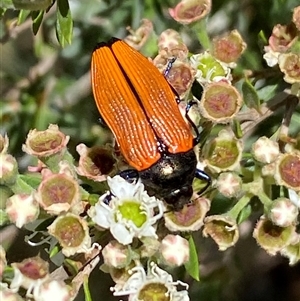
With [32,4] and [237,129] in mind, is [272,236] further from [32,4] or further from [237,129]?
[32,4]

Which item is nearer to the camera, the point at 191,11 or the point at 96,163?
the point at 96,163

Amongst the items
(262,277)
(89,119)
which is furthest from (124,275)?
(262,277)

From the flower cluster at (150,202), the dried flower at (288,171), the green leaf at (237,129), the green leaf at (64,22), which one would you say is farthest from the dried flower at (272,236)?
the green leaf at (64,22)

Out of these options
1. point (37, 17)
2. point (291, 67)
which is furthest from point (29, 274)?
point (291, 67)

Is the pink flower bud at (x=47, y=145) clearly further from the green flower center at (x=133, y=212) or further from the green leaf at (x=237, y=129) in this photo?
the green leaf at (x=237, y=129)

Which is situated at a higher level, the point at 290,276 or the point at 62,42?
the point at 62,42

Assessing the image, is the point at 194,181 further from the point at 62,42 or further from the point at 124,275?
the point at 62,42

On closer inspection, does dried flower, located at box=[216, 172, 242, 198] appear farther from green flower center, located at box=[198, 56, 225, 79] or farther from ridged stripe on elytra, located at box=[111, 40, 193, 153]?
green flower center, located at box=[198, 56, 225, 79]
